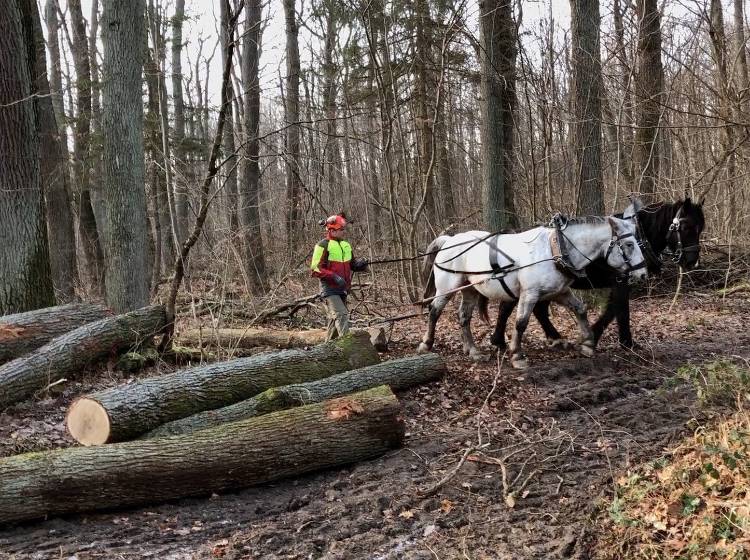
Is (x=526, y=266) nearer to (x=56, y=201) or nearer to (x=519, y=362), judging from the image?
(x=519, y=362)

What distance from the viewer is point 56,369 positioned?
714 centimetres

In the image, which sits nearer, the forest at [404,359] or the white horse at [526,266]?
the forest at [404,359]

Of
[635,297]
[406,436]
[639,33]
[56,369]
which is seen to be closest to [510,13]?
[639,33]

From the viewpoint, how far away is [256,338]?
30.5 feet

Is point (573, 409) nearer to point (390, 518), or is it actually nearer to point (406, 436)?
point (406, 436)

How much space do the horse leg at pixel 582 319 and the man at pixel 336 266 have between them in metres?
2.66

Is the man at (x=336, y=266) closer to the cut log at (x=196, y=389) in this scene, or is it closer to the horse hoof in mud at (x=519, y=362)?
the cut log at (x=196, y=389)

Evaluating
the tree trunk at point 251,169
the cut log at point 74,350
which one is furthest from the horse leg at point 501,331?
the tree trunk at point 251,169

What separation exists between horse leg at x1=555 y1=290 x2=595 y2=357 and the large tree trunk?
722cm

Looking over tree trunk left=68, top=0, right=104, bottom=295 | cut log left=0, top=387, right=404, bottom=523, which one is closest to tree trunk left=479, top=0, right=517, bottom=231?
cut log left=0, top=387, right=404, bottom=523

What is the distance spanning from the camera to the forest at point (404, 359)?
4285 mm

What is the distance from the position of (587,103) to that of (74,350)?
30.2 ft

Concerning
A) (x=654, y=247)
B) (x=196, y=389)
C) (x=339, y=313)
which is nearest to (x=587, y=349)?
(x=654, y=247)

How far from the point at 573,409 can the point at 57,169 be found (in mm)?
12657
